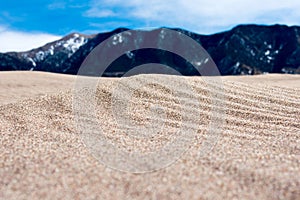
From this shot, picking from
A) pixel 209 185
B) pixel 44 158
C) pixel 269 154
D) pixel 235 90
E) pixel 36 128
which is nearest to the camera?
pixel 209 185

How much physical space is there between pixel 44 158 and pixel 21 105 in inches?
173

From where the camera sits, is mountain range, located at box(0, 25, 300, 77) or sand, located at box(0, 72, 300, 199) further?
mountain range, located at box(0, 25, 300, 77)

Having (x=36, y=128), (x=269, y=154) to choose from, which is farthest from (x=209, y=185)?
(x=36, y=128)

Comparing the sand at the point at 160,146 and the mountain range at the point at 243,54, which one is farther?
the mountain range at the point at 243,54

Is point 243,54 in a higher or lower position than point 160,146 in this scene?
higher

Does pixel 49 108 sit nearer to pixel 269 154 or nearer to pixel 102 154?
pixel 102 154

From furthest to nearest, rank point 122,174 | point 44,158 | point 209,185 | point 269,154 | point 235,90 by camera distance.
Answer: point 235,90 < point 269,154 < point 44,158 < point 122,174 < point 209,185

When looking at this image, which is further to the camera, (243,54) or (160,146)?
(243,54)

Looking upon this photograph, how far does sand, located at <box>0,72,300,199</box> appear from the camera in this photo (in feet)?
13.0

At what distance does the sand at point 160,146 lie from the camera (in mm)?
3967

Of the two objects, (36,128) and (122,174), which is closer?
(122,174)

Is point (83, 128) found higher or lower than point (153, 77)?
lower

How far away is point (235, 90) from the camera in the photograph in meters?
11.2

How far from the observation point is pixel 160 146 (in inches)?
226
